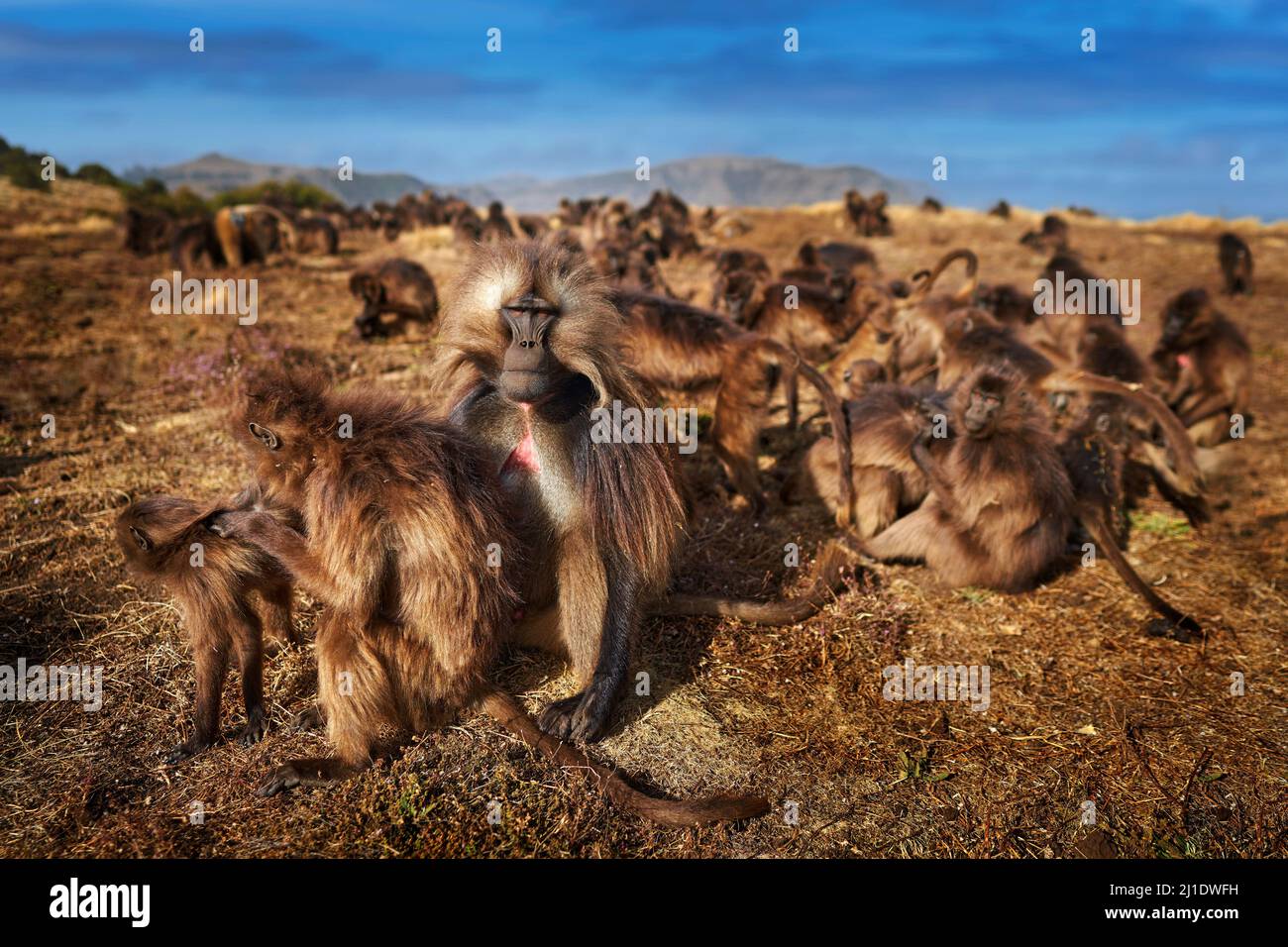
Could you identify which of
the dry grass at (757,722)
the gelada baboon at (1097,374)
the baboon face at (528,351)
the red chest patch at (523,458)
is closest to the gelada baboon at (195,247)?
the dry grass at (757,722)

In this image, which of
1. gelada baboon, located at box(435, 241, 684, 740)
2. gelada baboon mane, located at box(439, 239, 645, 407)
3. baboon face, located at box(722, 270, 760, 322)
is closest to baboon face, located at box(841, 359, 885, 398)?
baboon face, located at box(722, 270, 760, 322)

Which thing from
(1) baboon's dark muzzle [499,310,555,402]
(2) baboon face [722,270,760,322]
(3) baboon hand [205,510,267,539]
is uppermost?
(2) baboon face [722,270,760,322]

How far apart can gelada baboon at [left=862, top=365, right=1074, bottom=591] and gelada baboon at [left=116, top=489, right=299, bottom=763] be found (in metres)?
3.90

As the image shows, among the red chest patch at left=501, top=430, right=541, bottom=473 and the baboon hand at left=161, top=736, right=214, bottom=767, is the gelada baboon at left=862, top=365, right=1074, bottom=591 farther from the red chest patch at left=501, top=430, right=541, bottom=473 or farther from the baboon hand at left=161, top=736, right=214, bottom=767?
the baboon hand at left=161, top=736, right=214, bottom=767

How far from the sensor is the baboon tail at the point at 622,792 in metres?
3.23

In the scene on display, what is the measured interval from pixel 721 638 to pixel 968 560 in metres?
1.82

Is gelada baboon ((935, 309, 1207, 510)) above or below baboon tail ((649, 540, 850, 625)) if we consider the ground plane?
above

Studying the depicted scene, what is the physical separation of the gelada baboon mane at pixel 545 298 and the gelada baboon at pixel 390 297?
8505mm

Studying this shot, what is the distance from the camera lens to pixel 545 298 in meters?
3.48

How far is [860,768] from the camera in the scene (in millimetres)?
3691

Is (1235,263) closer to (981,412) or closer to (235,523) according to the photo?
(981,412)

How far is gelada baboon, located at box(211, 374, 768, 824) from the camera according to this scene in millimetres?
3076

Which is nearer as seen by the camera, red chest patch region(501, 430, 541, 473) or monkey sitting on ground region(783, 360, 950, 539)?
red chest patch region(501, 430, 541, 473)

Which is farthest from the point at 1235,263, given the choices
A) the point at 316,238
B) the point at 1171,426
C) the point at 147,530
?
the point at 316,238
